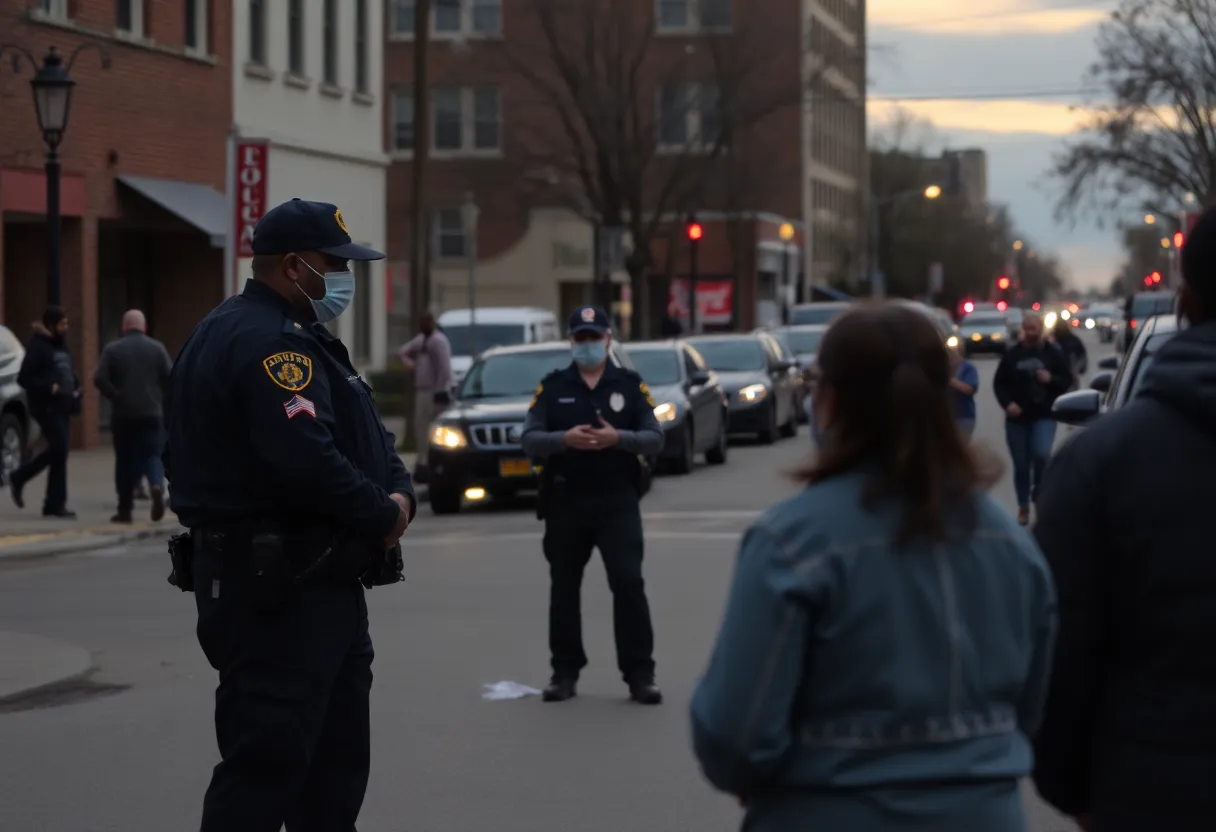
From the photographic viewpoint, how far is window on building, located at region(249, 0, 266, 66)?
33.7 meters

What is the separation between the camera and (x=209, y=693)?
10391mm

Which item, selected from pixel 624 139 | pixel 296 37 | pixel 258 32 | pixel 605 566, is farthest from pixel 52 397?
pixel 624 139

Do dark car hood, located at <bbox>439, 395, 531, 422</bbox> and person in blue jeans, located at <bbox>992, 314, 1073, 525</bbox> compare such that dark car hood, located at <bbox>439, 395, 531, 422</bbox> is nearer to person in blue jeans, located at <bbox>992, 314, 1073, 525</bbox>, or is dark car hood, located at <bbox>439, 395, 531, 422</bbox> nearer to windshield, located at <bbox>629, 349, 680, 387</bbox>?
windshield, located at <bbox>629, 349, 680, 387</bbox>

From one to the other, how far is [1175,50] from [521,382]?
2275 inches

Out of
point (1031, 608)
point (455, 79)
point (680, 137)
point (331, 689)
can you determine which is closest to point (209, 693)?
point (331, 689)

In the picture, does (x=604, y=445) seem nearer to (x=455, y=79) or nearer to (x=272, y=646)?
(x=272, y=646)

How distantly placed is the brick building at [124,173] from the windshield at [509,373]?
7080mm

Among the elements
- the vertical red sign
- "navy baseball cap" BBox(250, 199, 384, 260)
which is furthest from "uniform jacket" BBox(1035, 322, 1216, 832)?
the vertical red sign

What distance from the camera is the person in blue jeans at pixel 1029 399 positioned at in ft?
56.7

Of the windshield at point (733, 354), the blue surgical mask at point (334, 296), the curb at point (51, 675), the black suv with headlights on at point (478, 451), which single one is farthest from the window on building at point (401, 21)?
the blue surgical mask at point (334, 296)

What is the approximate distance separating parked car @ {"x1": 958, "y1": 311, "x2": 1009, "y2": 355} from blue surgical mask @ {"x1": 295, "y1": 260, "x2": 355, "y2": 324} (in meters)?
61.4

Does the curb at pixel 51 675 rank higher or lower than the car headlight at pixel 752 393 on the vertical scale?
lower

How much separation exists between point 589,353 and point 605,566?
1039 millimetres

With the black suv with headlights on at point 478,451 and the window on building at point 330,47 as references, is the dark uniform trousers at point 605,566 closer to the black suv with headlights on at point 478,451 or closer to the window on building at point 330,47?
the black suv with headlights on at point 478,451
